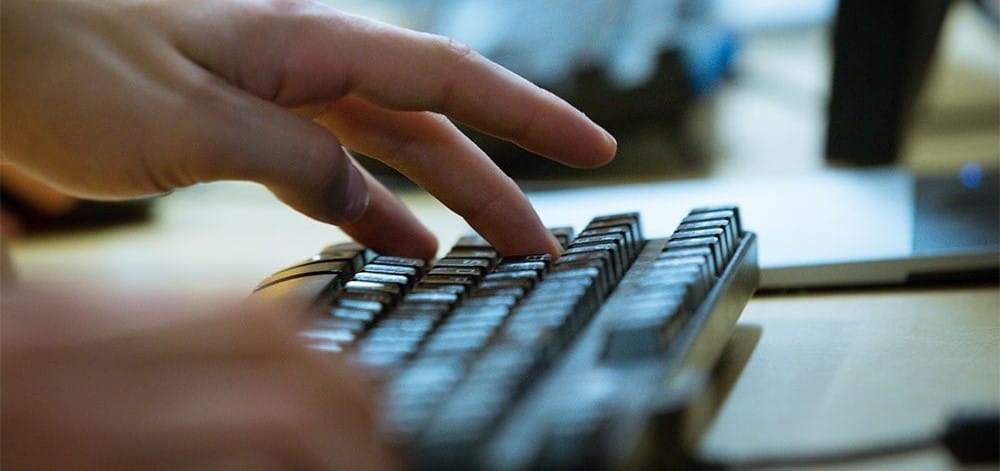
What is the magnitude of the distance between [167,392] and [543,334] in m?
0.13

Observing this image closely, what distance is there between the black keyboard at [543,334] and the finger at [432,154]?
26mm

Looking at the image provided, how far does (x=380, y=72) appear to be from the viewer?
0.56 metres

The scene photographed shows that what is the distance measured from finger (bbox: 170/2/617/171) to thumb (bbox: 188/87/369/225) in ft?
0.08

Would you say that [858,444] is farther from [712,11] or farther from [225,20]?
[712,11]

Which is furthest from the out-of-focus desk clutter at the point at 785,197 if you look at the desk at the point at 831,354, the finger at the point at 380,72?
the finger at the point at 380,72

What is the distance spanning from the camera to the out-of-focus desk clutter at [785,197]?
1.48ft

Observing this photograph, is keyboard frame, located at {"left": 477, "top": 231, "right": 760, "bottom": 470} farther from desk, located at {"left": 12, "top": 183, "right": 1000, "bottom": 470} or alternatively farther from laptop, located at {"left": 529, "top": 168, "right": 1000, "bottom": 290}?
laptop, located at {"left": 529, "top": 168, "right": 1000, "bottom": 290}

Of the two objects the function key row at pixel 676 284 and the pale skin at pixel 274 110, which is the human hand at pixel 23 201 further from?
the function key row at pixel 676 284

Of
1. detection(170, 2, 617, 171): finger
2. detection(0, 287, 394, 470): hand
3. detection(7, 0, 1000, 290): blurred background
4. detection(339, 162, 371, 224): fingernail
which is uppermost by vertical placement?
detection(170, 2, 617, 171): finger

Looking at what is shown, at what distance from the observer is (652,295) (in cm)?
44

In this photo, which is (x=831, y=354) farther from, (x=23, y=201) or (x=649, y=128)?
(x=23, y=201)

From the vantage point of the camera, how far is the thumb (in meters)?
0.53

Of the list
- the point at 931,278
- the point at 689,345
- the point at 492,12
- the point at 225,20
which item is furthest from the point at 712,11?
the point at 689,345

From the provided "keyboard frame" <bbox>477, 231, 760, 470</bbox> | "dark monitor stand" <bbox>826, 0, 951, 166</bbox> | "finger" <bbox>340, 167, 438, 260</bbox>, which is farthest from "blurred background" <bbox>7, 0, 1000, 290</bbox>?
"keyboard frame" <bbox>477, 231, 760, 470</bbox>
